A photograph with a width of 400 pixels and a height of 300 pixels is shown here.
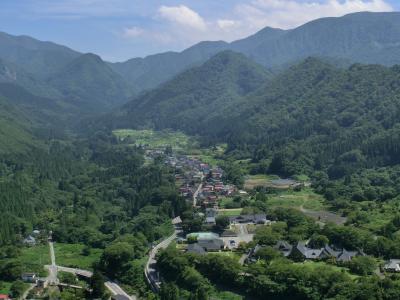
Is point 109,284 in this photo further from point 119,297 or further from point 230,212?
point 230,212

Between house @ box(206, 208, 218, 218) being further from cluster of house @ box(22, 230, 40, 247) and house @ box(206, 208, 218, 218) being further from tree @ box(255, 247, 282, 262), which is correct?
cluster of house @ box(22, 230, 40, 247)

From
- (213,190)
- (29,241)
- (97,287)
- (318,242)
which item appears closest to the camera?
(97,287)

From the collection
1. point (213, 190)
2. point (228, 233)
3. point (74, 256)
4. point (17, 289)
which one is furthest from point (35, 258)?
point (213, 190)

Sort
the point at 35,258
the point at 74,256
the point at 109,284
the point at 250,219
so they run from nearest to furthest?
the point at 109,284
the point at 35,258
the point at 74,256
the point at 250,219

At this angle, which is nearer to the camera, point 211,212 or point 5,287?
point 5,287

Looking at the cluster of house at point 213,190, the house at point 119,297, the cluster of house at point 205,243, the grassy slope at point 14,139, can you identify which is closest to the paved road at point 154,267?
the cluster of house at point 205,243

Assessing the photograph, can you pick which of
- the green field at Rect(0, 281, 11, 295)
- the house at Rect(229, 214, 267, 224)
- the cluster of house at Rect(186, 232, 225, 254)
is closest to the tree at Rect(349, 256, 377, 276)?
the cluster of house at Rect(186, 232, 225, 254)
